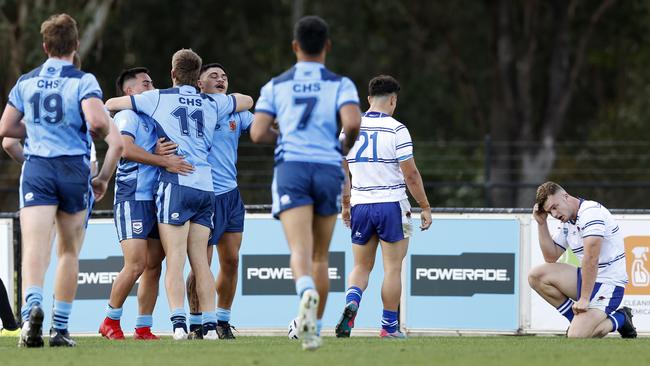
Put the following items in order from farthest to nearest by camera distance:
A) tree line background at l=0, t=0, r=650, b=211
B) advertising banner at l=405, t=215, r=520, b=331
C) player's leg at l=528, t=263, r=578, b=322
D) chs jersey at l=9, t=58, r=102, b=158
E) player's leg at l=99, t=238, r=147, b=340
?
tree line background at l=0, t=0, r=650, b=211, advertising banner at l=405, t=215, r=520, b=331, player's leg at l=528, t=263, r=578, b=322, player's leg at l=99, t=238, r=147, b=340, chs jersey at l=9, t=58, r=102, b=158

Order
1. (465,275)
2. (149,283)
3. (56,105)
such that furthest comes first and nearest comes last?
(465,275) < (149,283) < (56,105)

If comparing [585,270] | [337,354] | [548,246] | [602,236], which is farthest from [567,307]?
[337,354]

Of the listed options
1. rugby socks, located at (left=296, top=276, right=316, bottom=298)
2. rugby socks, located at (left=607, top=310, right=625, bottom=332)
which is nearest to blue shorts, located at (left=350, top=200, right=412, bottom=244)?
rugby socks, located at (left=607, top=310, right=625, bottom=332)

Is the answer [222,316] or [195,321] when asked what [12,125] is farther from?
[222,316]

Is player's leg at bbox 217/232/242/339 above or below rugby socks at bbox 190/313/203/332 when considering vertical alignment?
above

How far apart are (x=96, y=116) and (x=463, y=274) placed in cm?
612

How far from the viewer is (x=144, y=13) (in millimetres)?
30562

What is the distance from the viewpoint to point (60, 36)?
29.0 ft

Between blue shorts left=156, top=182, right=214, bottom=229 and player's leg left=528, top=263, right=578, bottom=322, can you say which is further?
player's leg left=528, top=263, right=578, bottom=322

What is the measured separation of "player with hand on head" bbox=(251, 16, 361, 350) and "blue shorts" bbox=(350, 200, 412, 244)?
2.64 meters

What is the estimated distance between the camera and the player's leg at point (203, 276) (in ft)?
34.7

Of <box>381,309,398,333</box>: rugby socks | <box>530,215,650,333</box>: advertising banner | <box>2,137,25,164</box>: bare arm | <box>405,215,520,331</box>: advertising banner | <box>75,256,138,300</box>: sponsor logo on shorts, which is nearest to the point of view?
<box>2,137,25,164</box>: bare arm

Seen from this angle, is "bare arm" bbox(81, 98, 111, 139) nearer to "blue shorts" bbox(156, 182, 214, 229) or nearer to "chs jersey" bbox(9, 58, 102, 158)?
"chs jersey" bbox(9, 58, 102, 158)

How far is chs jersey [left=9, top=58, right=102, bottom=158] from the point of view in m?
8.82
